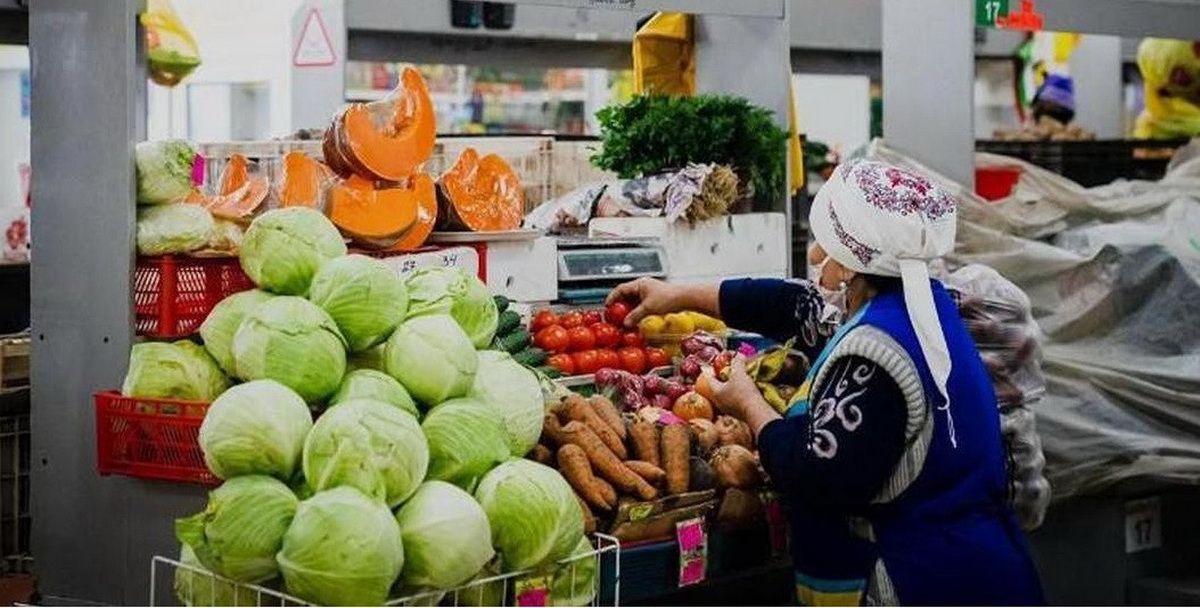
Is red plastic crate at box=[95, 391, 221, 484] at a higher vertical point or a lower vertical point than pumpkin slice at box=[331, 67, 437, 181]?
lower

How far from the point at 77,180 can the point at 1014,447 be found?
2.41 m

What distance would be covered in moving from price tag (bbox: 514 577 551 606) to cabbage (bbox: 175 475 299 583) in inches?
18.5

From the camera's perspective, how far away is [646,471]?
12.4ft

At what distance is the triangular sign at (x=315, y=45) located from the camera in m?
6.86

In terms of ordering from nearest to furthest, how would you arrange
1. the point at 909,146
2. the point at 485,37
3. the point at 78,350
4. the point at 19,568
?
the point at 78,350, the point at 19,568, the point at 909,146, the point at 485,37

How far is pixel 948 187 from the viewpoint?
5.46 metres

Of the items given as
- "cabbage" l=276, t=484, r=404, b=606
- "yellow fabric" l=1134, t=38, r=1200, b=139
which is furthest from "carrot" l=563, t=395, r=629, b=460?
"yellow fabric" l=1134, t=38, r=1200, b=139

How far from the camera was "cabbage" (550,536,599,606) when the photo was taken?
3.26 m

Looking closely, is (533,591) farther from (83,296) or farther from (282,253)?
(83,296)

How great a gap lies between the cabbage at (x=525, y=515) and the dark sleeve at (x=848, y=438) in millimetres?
529

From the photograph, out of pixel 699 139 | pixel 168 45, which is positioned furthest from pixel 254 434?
pixel 168 45

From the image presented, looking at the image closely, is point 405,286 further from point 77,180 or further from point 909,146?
point 909,146

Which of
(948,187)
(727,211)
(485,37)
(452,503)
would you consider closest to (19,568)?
(452,503)

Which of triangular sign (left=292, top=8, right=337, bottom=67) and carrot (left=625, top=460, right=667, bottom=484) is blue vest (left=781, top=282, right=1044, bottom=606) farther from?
triangular sign (left=292, top=8, right=337, bottom=67)
